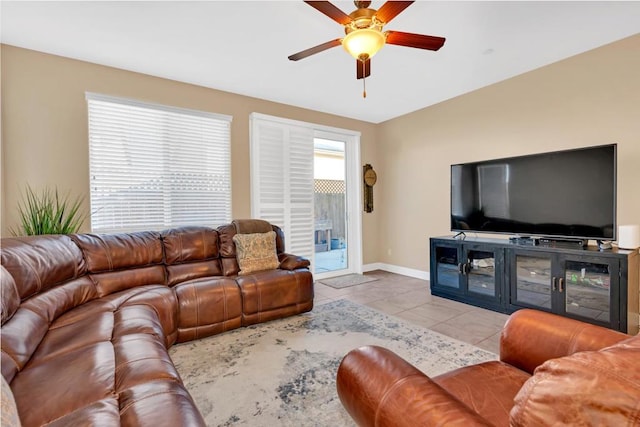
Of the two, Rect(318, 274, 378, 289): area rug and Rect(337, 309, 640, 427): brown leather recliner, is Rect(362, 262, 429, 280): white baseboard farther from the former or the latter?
Rect(337, 309, 640, 427): brown leather recliner

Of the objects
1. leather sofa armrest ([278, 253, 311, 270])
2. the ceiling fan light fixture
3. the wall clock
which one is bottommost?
leather sofa armrest ([278, 253, 311, 270])

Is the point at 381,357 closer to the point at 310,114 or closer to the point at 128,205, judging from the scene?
the point at 128,205

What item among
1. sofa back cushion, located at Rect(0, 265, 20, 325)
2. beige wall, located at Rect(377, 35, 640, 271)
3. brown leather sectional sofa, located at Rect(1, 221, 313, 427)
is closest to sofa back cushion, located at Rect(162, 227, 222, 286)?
brown leather sectional sofa, located at Rect(1, 221, 313, 427)

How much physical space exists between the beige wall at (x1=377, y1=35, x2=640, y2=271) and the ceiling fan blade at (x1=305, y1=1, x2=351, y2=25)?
9.29 ft

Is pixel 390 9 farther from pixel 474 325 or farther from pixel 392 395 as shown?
pixel 474 325

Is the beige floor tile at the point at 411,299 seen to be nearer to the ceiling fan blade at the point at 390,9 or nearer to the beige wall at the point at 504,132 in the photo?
the beige wall at the point at 504,132

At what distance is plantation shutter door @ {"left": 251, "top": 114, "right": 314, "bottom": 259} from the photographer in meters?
4.23

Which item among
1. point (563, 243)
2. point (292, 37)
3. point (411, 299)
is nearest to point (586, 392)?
point (292, 37)

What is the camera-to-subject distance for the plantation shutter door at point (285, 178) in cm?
423

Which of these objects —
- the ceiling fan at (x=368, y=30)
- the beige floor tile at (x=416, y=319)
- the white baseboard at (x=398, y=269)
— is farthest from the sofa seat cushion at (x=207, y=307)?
the white baseboard at (x=398, y=269)

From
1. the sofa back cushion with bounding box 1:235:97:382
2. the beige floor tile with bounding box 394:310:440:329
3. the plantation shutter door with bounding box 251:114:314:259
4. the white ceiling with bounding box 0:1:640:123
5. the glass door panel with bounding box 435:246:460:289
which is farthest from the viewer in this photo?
the plantation shutter door with bounding box 251:114:314:259

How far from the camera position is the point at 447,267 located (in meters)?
3.85

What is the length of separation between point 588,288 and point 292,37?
3622mm

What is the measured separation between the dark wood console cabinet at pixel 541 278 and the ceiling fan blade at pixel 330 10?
9.28ft
